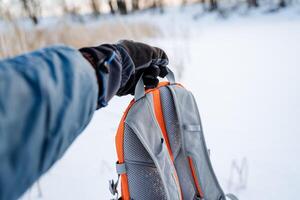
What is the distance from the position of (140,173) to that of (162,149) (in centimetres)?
9

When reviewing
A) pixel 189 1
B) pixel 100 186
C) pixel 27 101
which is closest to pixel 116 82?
pixel 27 101

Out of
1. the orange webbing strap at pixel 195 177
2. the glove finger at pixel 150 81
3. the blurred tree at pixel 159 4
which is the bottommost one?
the orange webbing strap at pixel 195 177

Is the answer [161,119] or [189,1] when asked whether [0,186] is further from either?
[189,1]

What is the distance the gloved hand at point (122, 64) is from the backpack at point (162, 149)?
4 centimetres

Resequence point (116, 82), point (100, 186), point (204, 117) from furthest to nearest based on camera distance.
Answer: point (204, 117) → point (100, 186) → point (116, 82)

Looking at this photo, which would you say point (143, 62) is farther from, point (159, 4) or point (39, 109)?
point (159, 4)

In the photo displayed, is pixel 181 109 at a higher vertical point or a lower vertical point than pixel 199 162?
higher

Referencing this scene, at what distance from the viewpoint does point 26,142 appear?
249 mm

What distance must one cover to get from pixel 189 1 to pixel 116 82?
17.1m

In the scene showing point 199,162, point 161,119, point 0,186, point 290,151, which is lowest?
point 290,151

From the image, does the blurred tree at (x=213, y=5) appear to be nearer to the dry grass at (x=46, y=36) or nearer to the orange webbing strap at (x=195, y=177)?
the dry grass at (x=46, y=36)

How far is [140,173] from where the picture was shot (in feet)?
2.33

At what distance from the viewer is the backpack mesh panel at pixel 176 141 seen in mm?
766

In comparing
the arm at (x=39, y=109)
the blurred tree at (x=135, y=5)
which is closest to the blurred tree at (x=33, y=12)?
the arm at (x=39, y=109)
